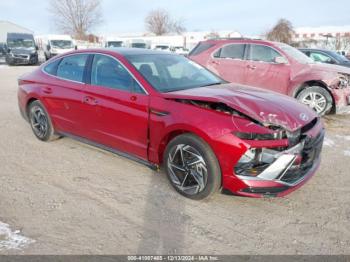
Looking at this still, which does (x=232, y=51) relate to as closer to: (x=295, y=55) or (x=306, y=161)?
(x=295, y=55)

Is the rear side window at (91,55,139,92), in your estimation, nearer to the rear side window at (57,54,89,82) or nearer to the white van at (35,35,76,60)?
the rear side window at (57,54,89,82)

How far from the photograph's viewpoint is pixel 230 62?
27.6ft

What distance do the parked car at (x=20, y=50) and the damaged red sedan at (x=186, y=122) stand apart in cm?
2124

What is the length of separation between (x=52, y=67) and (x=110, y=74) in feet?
4.94

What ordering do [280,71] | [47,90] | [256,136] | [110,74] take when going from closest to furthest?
[256,136] → [110,74] → [47,90] → [280,71]

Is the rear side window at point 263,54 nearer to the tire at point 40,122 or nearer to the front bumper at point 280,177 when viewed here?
the front bumper at point 280,177

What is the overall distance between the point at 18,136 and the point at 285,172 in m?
4.79

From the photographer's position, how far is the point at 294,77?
749cm

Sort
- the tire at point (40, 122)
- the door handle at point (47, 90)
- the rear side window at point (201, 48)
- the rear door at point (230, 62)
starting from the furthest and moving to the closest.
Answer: the rear side window at point (201, 48), the rear door at point (230, 62), the tire at point (40, 122), the door handle at point (47, 90)

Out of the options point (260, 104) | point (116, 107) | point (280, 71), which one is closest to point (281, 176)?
point (260, 104)

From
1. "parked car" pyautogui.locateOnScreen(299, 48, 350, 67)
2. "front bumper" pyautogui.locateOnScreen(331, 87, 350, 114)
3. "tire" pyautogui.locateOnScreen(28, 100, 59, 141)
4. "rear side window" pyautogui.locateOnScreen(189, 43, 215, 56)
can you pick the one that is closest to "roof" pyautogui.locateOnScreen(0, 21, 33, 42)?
"parked car" pyautogui.locateOnScreen(299, 48, 350, 67)

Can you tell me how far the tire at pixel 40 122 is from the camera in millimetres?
5371

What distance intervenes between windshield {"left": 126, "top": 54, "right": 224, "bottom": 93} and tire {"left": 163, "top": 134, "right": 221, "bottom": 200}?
725 mm

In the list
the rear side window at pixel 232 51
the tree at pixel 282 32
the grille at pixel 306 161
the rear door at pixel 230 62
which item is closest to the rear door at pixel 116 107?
the grille at pixel 306 161
